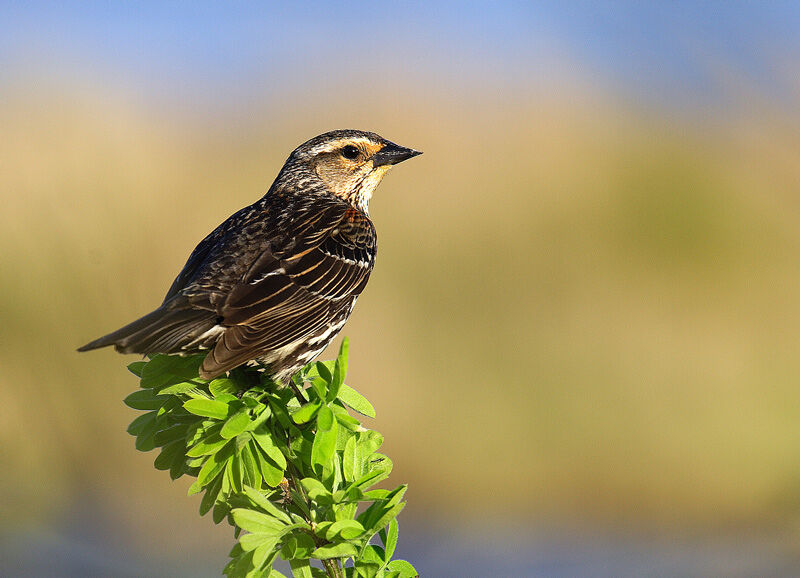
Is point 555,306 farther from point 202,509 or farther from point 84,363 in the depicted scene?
point 202,509

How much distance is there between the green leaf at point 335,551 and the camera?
1979mm

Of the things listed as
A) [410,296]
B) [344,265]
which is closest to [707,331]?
[410,296]

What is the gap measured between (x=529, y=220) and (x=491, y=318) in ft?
6.41

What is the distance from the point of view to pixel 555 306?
1213 centimetres

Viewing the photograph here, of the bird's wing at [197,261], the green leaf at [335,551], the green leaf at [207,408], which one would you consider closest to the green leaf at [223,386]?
the green leaf at [207,408]

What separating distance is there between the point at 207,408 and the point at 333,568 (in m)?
0.53

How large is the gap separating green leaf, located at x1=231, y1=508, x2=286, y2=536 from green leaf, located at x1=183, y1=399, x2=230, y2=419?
280 millimetres

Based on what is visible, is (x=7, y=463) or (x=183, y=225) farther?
(x=183, y=225)

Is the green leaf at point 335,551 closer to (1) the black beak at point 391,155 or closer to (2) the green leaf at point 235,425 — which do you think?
(2) the green leaf at point 235,425

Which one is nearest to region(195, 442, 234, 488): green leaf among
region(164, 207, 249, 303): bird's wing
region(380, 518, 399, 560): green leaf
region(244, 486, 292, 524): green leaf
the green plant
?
the green plant

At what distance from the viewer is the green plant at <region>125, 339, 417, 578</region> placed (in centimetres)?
201

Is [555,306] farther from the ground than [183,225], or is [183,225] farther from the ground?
[183,225]

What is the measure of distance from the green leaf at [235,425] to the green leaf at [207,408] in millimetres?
30

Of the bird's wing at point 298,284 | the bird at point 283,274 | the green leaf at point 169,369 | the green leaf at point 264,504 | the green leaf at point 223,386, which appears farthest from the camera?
the bird's wing at point 298,284
